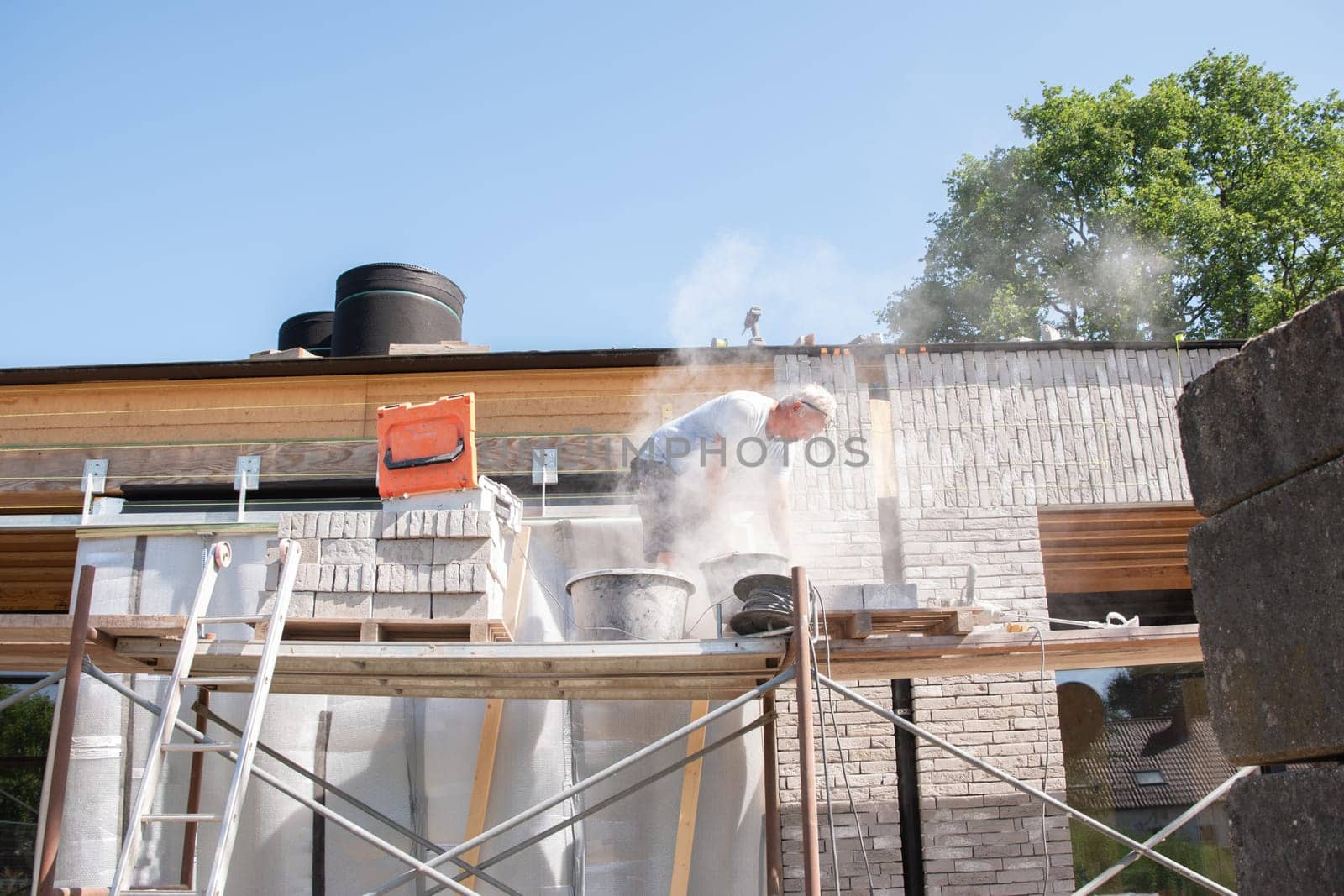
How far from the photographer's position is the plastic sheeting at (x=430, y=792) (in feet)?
20.6

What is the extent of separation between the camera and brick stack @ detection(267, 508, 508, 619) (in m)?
5.44

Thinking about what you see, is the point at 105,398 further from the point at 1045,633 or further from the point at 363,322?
the point at 1045,633

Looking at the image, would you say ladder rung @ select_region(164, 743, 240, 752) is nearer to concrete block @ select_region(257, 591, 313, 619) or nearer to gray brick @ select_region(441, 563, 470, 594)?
concrete block @ select_region(257, 591, 313, 619)

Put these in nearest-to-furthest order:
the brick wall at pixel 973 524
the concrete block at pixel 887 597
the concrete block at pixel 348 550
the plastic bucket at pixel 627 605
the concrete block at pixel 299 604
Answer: the concrete block at pixel 887 597 < the plastic bucket at pixel 627 605 < the concrete block at pixel 299 604 < the concrete block at pixel 348 550 < the brick wall at pixel 973 524

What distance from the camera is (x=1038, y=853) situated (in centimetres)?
696

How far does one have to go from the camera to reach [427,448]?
22.3 feet

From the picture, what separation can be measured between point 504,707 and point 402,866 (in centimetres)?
104

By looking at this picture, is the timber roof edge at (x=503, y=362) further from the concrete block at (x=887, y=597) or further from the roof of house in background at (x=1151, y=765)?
the roof of house in background at (x=1151, y=765)

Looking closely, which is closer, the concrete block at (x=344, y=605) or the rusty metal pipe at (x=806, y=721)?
the rusty metal pipe at (x=806, y=721)

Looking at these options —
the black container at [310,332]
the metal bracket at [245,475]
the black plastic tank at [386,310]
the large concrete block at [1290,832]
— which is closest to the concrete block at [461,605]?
the metal bracket at [245,475]

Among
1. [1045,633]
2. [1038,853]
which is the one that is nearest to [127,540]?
[1045,633]

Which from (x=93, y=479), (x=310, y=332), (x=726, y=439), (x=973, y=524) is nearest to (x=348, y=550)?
(x=726, y=439)

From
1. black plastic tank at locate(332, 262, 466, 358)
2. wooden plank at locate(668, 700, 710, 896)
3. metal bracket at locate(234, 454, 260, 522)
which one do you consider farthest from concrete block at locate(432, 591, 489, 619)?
black plastic tank at locate(332, 262, 466, 358)

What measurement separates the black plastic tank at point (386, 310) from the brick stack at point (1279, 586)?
29.4 ft
